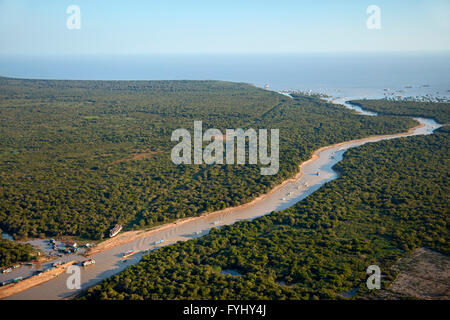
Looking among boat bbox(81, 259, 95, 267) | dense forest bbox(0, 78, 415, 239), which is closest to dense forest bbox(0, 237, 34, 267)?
dense forest bbox(0, 78, 415, 239)

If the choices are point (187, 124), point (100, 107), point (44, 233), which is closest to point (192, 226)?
point (44, 233)

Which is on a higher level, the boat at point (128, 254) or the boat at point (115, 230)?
the boat at point (115, 230)

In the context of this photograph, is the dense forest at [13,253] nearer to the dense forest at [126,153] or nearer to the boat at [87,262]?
the dense forest at [126,153]

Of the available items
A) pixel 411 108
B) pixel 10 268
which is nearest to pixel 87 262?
pixel 10 268

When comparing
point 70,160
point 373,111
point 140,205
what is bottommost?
point 140,205

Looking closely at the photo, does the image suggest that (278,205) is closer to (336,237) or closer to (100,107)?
(336,237)

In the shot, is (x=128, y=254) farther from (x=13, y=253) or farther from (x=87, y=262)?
(x=13, y=253)

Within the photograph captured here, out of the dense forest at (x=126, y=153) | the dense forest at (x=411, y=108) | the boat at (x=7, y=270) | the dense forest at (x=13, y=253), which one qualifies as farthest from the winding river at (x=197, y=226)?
the dense forest at (x=411, y=108)
